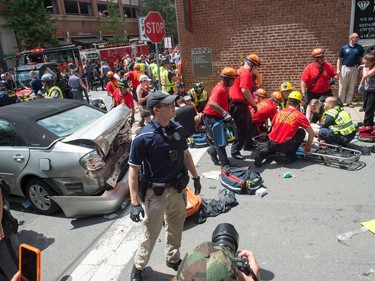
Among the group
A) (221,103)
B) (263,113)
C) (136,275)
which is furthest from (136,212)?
(263,113)

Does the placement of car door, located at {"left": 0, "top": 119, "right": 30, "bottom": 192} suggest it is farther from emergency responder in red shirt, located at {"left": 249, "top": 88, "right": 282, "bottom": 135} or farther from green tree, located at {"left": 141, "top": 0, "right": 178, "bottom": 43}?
green tree, located at {"left": 141, "top": 0, "right": 178, "bottom": 43}

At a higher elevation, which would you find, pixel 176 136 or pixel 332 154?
pixel 176 136

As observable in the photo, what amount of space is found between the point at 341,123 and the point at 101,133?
4.26 metres

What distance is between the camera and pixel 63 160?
4.57 m

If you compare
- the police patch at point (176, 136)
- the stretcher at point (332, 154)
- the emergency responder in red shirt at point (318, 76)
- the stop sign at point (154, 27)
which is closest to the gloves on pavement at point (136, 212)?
the police patch at point (176, 136)

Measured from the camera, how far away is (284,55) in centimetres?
1016

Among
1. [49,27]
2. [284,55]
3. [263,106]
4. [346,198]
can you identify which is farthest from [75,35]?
[346,198]

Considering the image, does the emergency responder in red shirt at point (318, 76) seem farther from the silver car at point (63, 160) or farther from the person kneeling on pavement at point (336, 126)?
the silver car at point (63, 160)

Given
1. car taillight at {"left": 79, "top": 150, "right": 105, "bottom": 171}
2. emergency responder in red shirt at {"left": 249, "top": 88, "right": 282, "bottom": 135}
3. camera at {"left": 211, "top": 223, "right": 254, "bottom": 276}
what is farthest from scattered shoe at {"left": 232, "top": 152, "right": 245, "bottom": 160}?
camera at {"left": 211, "top": 223, "right": 254, "bottom": 276}

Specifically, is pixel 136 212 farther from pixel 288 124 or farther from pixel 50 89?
pixel 50 89

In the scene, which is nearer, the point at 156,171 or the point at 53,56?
the point at 156,171

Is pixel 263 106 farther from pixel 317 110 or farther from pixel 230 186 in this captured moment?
pixel 230 186

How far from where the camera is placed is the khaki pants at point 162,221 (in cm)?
311

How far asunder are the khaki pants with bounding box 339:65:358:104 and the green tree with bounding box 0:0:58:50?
29.4m
